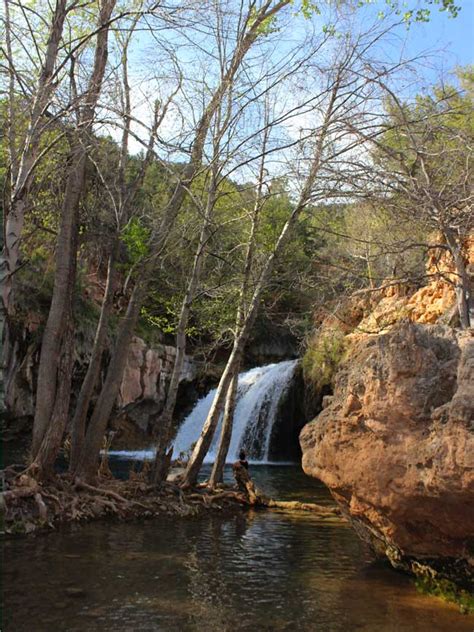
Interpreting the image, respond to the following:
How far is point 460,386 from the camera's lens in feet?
18.1

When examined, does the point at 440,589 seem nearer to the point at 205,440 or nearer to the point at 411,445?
the point at 411,445

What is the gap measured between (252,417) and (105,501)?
12.2 meters

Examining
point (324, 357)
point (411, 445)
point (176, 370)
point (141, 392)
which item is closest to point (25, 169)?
point (411, 445)

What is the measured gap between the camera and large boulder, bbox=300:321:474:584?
5348mm

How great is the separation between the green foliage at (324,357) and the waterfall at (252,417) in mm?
1395

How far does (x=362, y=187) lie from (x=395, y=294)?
1288 centimetres

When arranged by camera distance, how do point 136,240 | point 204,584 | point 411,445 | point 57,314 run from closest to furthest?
1. point 411,445
2. point 204,584
3. point 57,314
4. point 136,240

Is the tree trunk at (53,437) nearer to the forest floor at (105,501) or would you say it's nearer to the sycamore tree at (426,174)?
the forest floor at (105,501)

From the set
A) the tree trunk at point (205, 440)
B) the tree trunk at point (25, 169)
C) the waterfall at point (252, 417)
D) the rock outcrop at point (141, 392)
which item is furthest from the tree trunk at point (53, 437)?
the waterfall at point (252, 417)

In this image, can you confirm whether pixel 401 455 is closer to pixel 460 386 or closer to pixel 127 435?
pixel 460 386

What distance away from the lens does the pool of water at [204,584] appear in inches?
217

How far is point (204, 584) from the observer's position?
6.66m

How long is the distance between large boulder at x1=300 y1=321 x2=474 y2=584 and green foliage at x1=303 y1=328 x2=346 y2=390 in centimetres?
1290

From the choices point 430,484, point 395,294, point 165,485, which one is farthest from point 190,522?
point 395,294
